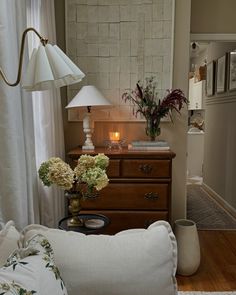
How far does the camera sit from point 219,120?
4527 mm

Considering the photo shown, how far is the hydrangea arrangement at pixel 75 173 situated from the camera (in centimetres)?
152

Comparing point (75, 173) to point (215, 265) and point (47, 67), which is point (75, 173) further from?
point (215, 265)

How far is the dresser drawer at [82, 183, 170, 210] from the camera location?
7.34 ft

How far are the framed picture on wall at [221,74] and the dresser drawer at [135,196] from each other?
253 centimetres

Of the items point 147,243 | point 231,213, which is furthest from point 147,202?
point 231,213

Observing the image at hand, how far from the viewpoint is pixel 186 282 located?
232 centimetres

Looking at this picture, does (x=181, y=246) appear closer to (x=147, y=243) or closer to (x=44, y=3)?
(x=147, y=243)

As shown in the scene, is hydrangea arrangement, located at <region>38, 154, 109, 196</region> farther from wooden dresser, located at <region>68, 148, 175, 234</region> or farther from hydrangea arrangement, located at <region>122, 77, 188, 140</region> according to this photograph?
hydrangea arrangement, located at <region>122, 77, 188, 140</region>

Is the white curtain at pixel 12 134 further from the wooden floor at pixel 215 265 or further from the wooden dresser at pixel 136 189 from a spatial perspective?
the wooden floor at pixel 215 265

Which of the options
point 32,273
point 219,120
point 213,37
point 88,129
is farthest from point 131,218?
point 219,120

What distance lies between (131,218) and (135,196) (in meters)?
0.18

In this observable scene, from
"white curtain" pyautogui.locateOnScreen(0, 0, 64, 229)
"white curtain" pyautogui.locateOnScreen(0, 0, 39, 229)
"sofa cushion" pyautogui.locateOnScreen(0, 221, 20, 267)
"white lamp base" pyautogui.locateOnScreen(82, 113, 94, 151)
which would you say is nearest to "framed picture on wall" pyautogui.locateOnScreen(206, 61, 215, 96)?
"white lamp base" pyautogui.locateOnScreen(82, 113, 94, 151)

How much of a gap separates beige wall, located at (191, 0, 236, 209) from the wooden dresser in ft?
5.96

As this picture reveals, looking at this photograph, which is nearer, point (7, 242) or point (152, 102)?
point (7, 242)
